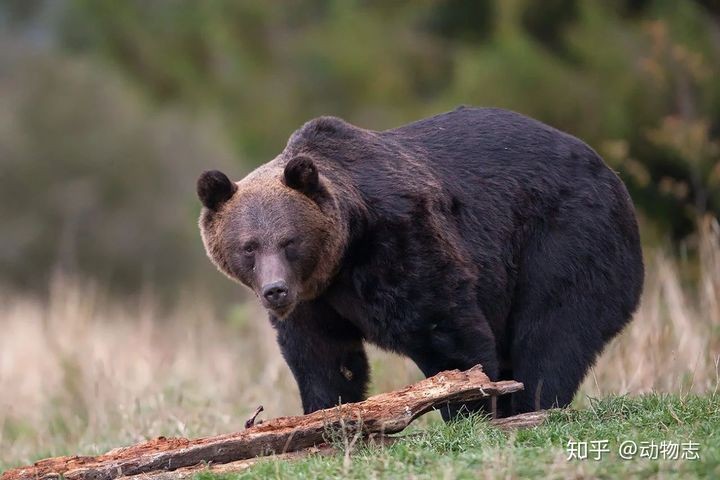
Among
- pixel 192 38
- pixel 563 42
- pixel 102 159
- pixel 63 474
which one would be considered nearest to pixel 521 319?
pixel 63 474

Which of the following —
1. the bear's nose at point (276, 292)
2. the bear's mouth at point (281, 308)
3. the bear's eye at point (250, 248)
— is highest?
the bear's eye at point (250, 248)

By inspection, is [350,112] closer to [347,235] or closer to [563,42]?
[563,42]

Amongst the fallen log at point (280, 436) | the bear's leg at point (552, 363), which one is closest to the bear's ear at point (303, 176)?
the fallen log at point (280, 436)

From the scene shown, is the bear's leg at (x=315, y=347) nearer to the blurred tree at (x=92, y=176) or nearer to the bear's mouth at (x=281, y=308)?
the bear's mouth at (x=281, y=308)

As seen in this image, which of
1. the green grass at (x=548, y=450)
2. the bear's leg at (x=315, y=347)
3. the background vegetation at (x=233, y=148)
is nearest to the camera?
the green grass at (x=548, y=450)

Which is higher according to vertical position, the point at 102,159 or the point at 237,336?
the point at 102,159

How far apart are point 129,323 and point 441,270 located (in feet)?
31.9

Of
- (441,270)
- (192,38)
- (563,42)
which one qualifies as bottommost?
(441,270)

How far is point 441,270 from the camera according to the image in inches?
281

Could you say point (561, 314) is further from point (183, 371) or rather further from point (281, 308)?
point (183, 371)

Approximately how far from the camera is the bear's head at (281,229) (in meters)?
6.88

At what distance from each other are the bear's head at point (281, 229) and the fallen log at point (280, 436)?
0.81 meters

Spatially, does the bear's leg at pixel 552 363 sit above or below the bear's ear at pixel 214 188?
below

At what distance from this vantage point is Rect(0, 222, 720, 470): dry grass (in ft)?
29.8
